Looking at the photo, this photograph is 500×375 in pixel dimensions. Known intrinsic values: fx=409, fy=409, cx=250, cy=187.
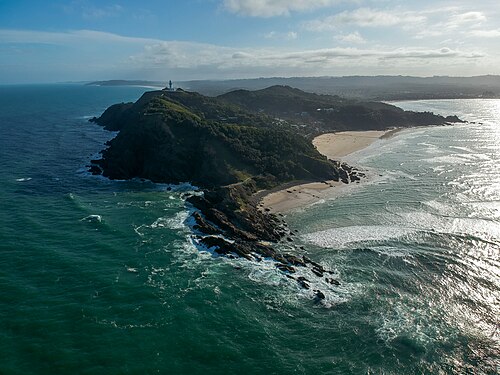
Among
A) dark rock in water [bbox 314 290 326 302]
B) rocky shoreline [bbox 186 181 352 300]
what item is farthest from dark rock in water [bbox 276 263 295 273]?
dark rock in water [bbox 314 290 326 302]

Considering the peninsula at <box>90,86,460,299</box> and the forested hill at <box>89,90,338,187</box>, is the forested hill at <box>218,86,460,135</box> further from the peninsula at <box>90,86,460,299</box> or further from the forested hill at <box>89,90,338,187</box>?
the peninsula at <box>90,86,460,299</box>

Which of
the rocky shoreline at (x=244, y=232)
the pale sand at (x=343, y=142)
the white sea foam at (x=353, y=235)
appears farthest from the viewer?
the pale sand at (x=343, y=142)

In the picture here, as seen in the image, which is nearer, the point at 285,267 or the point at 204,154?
the point at 285,267

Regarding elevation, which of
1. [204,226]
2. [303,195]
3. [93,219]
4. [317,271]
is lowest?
[317,271]

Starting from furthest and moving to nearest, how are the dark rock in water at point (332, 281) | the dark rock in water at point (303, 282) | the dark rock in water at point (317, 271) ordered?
the dark rock in water at point (317, 271) < the dark rock in water at point (332, 281) < the dark rock in water at point (303, 282)

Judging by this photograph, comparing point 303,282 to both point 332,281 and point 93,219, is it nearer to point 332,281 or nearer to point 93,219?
point 332,281

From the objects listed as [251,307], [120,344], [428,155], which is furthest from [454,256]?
[428,155]

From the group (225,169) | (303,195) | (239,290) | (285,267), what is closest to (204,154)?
(225,169)

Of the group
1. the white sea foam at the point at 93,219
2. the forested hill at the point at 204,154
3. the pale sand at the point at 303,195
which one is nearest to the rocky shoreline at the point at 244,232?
the pale sand at the point at 303,195

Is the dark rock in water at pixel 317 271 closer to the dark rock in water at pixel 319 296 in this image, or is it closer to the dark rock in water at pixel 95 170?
the dark rock in water at pixel 319 296
